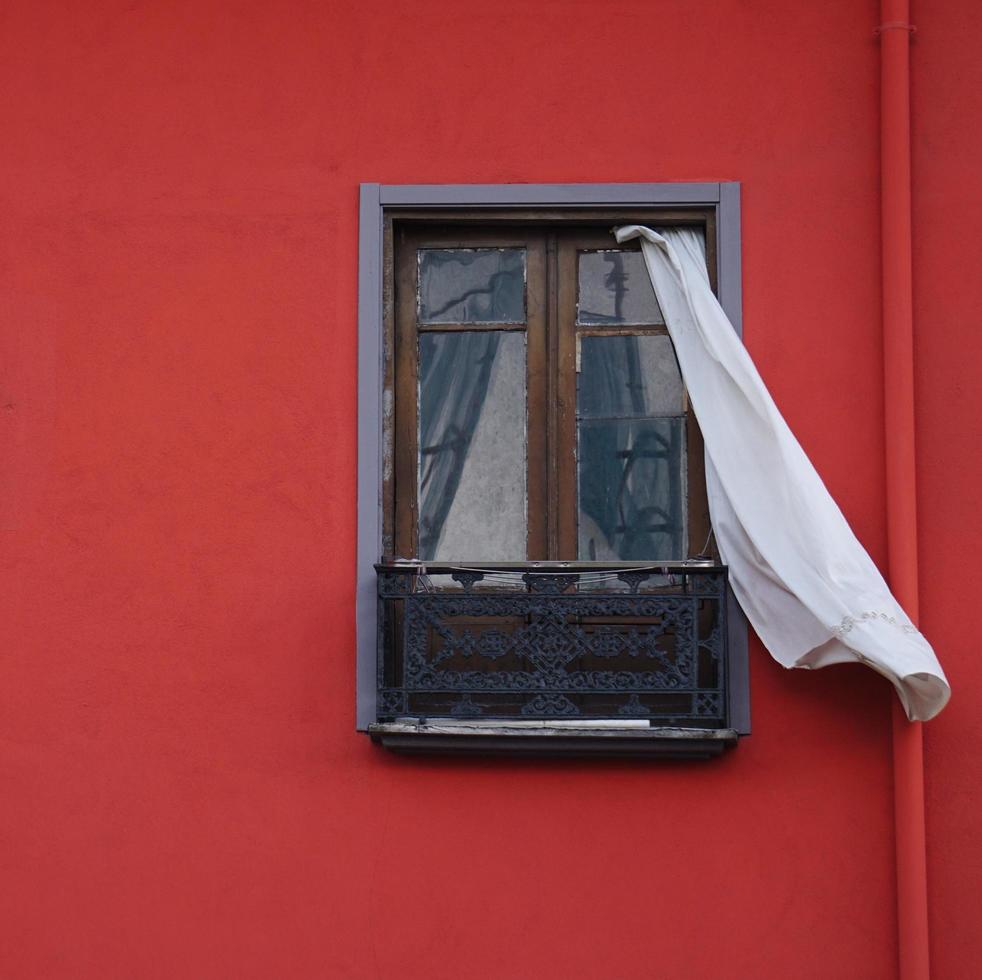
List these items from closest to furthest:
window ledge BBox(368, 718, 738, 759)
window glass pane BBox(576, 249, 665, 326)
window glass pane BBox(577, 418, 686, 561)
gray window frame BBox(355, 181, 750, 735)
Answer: window ledge BBox(368, 718, 738, 759) < gray window frame BBox(355, 181, 750, 735) < window glass pane BBox(577, 418, 686, 561) < window glass pane BBox(576, 249, 665, 326)

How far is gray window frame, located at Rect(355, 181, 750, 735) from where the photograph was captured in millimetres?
5816

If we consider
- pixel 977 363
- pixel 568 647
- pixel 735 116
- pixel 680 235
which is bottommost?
pixel 568 647

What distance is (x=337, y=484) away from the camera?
19.4 ft

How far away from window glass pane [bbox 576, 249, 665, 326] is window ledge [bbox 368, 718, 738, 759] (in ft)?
4.78

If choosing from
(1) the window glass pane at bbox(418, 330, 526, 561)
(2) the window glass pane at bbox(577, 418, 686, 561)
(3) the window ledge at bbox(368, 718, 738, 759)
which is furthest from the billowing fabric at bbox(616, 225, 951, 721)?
(1) the window glass pane at bbox(418, 330, 526, 561)

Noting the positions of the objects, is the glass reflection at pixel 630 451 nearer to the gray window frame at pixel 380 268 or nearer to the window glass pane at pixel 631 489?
the window glass pane at pixel 631 489

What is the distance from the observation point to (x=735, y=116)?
605cm

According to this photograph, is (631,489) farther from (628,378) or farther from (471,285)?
(471,285)

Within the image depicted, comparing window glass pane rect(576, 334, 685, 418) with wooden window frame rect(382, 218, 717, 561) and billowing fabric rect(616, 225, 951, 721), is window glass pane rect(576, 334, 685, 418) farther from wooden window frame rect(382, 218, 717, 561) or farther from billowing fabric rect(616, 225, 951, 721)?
billowing fabric rect(616, 225, 951, 721)

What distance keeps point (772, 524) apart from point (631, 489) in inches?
22.3

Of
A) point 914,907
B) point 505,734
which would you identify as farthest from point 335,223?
point 914,907

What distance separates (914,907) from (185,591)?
2.60 m

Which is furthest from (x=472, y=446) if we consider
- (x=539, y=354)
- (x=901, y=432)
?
(x=901, y=432)

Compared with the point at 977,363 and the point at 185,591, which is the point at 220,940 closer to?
the point at 185,591
